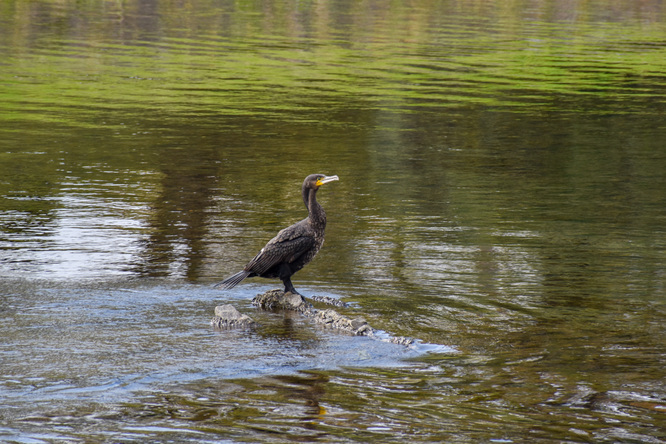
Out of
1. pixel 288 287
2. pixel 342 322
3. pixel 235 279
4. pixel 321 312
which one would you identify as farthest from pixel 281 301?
pixel 342 322

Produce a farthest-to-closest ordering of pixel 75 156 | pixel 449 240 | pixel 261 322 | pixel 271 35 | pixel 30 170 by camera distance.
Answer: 1. pixel 271 35
2. pixel 75 156
3. pixel 30 170
4. pixel 449 240
5. pixel 261 322

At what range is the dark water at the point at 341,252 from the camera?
252 inches

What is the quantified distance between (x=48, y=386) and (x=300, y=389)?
1.56m

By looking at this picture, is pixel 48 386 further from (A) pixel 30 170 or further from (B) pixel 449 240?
(A) pixel 30 170

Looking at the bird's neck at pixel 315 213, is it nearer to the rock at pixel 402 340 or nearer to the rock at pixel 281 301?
the rock at pixel 281 301

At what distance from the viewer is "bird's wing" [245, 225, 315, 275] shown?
8383 mm

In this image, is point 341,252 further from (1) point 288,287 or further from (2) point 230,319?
(2) point 230,319

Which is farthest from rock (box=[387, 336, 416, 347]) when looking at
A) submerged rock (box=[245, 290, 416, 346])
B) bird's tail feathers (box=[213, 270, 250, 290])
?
bird's tail feathers (box=[213, 270, 250, 290])

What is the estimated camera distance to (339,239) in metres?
11.2

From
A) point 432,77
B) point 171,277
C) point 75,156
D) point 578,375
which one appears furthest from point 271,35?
point 578,375

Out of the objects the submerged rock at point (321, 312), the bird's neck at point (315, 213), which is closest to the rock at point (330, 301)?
the submerged rock at point (321, 312)

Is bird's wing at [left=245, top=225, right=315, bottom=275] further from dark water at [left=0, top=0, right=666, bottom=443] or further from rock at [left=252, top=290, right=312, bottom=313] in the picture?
dark water at [left=0, top=0, right=666, bottom=443]

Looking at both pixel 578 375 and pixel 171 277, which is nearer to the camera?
pixel 578 375

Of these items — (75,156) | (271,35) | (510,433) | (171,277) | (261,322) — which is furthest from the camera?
(271,35)
